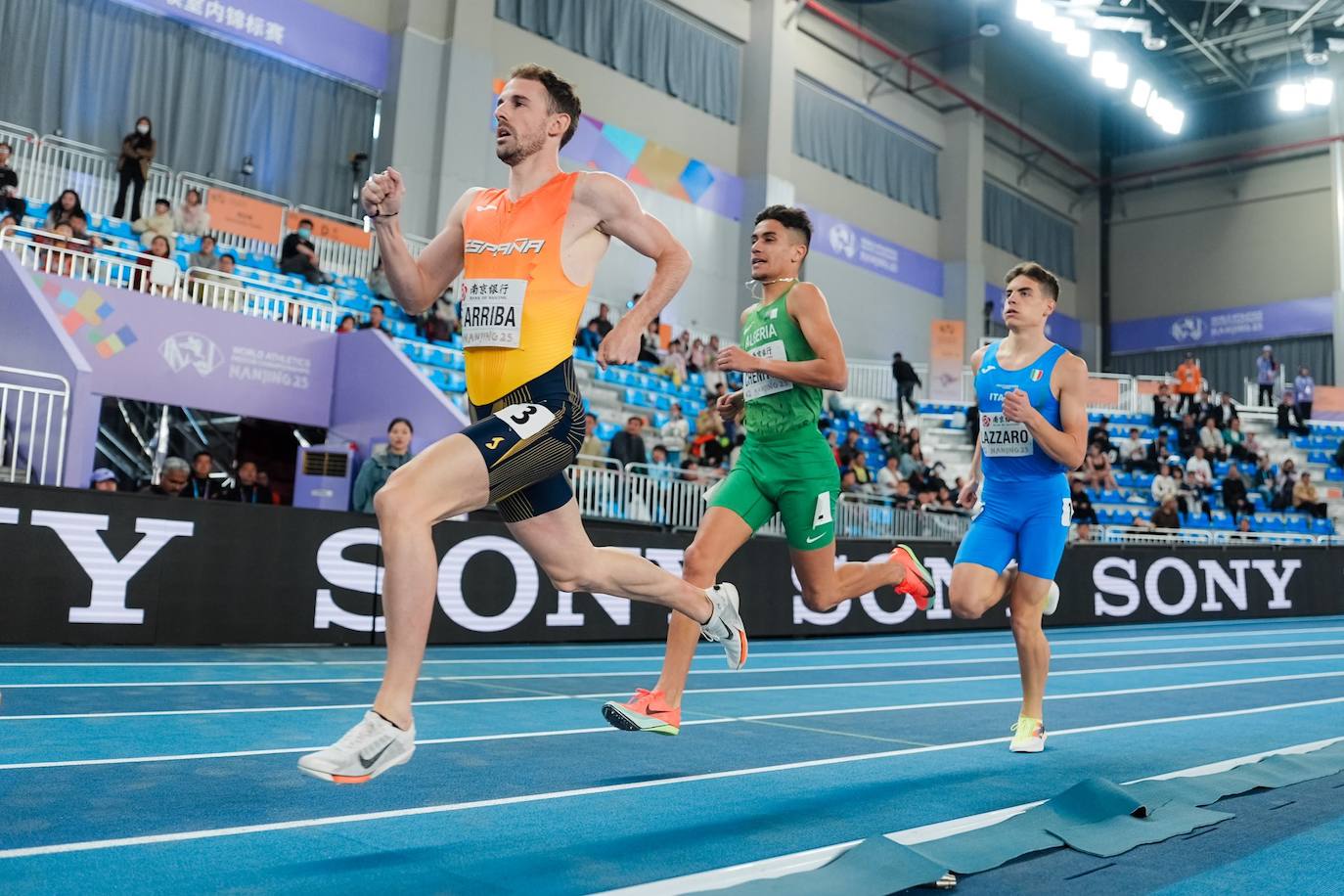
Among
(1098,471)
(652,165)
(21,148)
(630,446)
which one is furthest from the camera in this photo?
(652,165)

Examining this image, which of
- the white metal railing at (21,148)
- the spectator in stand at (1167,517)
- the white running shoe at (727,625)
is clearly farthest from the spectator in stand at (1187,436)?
the white running shoe at (727,625)

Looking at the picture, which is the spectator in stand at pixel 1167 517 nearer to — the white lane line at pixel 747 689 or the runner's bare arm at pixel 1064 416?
the white lane line at pixel 747 689

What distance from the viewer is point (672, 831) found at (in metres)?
3.16

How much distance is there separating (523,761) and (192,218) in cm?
1361

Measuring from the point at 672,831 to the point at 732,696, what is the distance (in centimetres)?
355

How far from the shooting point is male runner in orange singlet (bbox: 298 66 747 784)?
3059 mm

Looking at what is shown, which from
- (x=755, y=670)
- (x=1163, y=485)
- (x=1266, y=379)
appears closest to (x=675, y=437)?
(x=755, y=670)

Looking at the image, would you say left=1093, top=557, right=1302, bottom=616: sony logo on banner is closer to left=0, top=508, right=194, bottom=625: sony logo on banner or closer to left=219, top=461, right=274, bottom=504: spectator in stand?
left=219, top=461, right=274, bottom=504: spectator in stand

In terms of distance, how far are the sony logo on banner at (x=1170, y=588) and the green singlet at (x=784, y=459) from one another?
10685mm

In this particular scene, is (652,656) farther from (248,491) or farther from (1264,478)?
(1264,478)

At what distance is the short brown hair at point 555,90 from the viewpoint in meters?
3.57

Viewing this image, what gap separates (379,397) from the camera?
44.8ft

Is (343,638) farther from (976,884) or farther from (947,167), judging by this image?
(947,167)

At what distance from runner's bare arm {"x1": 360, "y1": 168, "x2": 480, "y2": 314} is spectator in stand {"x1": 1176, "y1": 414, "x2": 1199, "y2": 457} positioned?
2214cm
